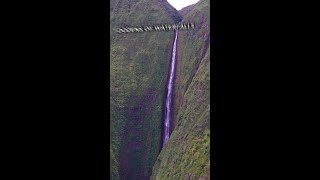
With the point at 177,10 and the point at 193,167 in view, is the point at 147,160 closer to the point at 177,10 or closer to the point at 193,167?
the point at 193,167

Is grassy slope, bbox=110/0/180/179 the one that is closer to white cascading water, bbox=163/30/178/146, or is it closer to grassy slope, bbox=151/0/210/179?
white cascading water, bbox=163/30/178/146

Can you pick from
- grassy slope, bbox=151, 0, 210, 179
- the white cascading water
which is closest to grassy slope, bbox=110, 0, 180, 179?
the white cascading water

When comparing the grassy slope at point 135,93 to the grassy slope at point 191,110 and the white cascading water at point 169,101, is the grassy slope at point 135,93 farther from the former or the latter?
the grassy slope at point 191,110

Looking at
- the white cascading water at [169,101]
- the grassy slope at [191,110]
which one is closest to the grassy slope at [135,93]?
the white cascading water at [169,101]

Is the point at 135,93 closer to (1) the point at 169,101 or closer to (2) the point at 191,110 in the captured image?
(1) the point at 169,101

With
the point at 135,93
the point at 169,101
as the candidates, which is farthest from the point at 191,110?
the point at 135,93

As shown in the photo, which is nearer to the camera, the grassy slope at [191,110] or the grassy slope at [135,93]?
the grassy slope at [191,110]
